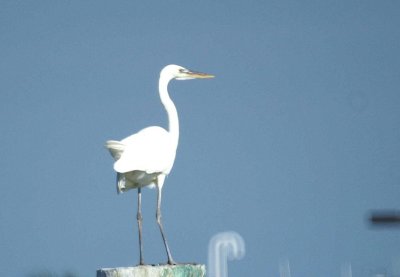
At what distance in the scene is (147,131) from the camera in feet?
35.6

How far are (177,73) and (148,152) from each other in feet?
7.87

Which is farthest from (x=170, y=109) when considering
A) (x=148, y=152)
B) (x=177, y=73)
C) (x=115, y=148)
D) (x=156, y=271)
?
(x=156, y=271)

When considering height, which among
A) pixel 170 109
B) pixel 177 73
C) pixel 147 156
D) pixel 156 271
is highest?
pixel 177 73

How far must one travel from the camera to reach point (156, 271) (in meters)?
7.27

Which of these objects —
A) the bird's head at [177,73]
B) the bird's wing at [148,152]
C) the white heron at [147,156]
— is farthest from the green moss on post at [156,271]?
the bird's head at [177,73]

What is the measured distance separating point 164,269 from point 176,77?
18.1 feet

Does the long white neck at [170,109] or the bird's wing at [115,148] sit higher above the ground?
the long white neck at [170,109]

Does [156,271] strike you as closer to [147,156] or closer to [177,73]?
[147,156]

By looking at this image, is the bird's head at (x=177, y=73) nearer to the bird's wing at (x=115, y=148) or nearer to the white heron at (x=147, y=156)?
the white heron at (x=147, y=156)

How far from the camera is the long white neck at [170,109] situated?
1140 cm

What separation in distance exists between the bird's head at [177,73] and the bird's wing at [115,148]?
7.52 feet

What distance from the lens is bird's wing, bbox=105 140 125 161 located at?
32.9 ft

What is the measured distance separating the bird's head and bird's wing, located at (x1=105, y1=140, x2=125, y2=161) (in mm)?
2292

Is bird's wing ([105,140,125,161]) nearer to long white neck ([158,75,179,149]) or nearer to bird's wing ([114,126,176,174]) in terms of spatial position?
bird's wing ([114,126,176,174])
